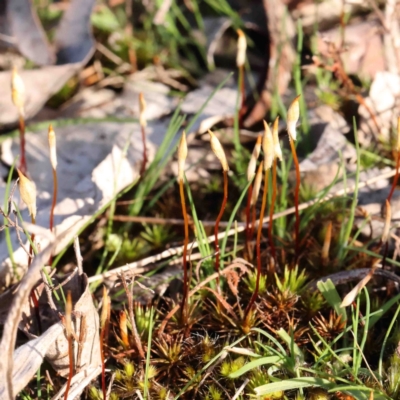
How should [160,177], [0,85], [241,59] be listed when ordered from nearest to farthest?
[241,59], [160,177], [0,85]

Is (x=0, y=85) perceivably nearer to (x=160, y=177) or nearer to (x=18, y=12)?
(x=18, y=12)

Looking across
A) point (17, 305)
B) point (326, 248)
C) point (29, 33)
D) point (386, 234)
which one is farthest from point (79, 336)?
point (29, 33)

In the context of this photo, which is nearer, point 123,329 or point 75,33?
point 123,329

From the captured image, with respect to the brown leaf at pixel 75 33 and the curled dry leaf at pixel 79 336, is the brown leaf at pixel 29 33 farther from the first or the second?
the curled dry leaf at pixel 79 336

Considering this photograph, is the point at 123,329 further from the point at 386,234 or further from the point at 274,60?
the point at 274,60

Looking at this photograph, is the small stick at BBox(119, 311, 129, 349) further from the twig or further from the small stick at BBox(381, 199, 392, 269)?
the small stick at BBox(381, 199, 392, 269)

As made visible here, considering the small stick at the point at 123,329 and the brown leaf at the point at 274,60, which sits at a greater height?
the brown leaf at the point at 274,60

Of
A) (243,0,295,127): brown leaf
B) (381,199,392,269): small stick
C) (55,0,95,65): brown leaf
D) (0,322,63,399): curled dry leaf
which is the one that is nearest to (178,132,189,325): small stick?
(0,322,63,399): curled dry leaf

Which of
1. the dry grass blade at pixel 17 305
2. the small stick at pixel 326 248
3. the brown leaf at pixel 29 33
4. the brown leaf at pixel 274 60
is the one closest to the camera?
the dry grass blade at pixel 17 305

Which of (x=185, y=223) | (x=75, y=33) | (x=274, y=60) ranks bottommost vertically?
(x=185, y=223)

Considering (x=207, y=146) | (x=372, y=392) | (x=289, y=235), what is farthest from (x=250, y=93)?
(x=372, y=392)

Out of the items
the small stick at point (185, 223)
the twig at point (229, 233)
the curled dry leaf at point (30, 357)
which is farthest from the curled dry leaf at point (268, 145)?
the curled dry leaf at point (30, 357)
